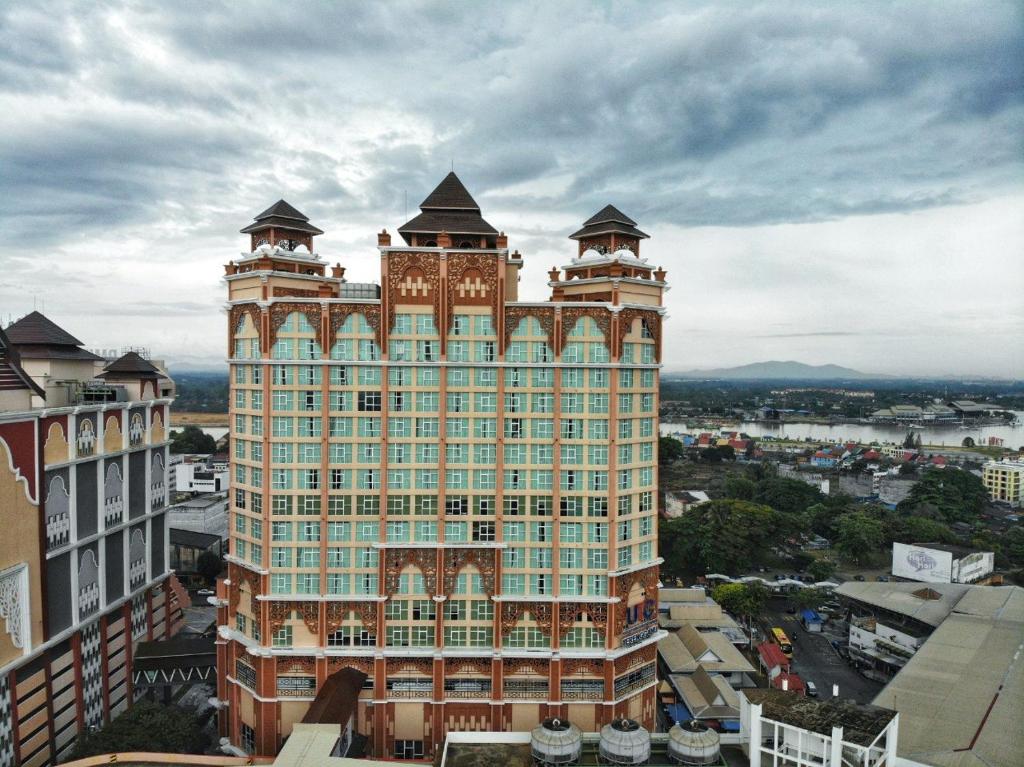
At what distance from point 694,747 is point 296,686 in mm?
19579

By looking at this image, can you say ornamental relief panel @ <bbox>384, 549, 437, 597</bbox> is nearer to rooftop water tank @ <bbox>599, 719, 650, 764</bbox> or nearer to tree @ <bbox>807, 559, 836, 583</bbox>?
rooftop water tank @ <bbox>599, 719, 650, 764</bbox>

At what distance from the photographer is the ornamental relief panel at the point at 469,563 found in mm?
33438

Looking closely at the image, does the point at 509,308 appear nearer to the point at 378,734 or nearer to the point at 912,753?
the point at 378,734

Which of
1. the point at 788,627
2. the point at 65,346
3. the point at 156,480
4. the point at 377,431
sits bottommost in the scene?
the point at 788,627

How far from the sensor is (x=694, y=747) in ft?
82.4

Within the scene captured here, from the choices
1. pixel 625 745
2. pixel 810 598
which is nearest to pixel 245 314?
pixel 625 745

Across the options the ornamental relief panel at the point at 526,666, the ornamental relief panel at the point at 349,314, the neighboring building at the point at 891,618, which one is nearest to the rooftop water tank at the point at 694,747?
the ornamental relief panel at the point at 526,666

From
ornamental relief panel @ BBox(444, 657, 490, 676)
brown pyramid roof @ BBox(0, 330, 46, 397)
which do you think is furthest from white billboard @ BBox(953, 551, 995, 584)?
brown pyramid roof @ BBox(0, 330, 46, 397)

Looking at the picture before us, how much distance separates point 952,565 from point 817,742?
4501 cm

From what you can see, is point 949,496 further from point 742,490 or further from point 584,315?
point 584,315

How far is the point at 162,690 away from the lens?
133 feet

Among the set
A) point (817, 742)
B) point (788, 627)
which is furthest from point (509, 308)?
point (788, 627)

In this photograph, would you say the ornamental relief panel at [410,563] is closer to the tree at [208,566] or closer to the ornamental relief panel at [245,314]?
the ornamental relief panel at [245,314]

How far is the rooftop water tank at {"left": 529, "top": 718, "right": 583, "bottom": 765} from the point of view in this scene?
25.4m
